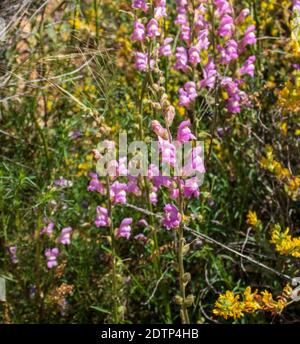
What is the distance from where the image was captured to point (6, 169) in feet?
10.9

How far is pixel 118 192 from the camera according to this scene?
2.84 meters

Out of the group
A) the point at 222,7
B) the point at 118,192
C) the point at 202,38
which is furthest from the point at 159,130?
the point at 222,7

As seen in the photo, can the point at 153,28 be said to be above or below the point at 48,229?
above

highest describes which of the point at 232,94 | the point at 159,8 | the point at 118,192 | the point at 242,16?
the point at 242,16

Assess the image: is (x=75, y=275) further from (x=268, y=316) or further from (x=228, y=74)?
(x=228, y=74)

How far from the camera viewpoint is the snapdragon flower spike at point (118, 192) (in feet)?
9.29

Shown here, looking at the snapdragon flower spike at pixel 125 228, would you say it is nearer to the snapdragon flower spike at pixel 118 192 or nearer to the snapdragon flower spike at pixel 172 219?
the snapdragon flower spike at pixel 118 192

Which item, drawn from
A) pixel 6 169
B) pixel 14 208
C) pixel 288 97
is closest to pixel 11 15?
pixel 6 169

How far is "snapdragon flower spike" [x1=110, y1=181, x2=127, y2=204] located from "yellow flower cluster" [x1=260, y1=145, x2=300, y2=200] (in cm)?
68

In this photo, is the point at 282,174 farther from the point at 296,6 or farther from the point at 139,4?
the point at 139,4

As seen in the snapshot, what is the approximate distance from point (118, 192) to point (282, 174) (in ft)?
2.62

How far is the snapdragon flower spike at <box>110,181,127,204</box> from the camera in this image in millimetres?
2832

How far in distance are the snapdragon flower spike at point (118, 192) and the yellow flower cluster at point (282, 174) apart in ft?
2.22

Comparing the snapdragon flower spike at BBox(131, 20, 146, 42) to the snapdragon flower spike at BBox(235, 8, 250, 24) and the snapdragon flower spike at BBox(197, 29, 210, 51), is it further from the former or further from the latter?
the snapdragon flower spike at BBox(235, 8, 250, 24)
